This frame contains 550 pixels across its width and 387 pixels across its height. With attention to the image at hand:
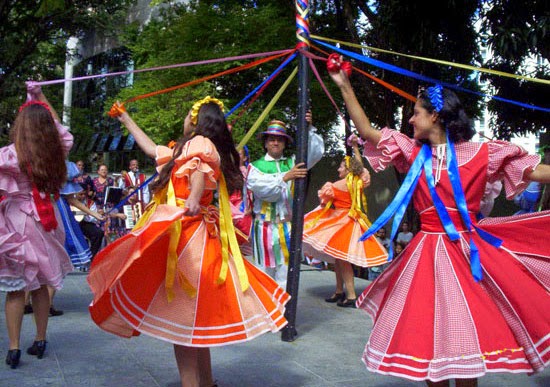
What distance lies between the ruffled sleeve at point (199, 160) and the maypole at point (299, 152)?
1.99 metres

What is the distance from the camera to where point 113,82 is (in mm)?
37875

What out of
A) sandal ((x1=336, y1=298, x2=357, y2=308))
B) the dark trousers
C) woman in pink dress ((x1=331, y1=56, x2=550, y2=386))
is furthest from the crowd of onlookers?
woman in pink dress ((x1=331, y1=56, x2=550, y2=386))

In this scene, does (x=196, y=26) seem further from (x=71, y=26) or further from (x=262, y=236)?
(x=262, y=236)

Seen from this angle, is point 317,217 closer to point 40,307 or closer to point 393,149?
point 40,307

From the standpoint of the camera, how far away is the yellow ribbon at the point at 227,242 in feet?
12.4

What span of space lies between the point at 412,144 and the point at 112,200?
339 inches

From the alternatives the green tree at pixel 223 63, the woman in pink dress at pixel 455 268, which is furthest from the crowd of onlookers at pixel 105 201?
the green tree at pixel 223 63

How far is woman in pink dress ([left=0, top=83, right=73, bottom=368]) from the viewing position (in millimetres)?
4801

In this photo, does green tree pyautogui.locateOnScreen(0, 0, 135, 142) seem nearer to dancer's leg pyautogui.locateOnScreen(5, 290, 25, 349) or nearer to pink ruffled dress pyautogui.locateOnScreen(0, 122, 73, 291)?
pink ruffled dress pyautogui.locateOnScreen(0, 122, 73, 291)

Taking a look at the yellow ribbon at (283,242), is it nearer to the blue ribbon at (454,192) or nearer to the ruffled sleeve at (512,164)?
the blue ribbon at (454,192)

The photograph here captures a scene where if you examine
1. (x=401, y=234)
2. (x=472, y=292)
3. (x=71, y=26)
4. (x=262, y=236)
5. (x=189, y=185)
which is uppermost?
(x=71, y=26)

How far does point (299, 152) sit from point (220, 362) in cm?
183

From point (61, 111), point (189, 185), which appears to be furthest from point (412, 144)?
point (61, 111)

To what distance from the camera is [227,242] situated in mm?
3934
